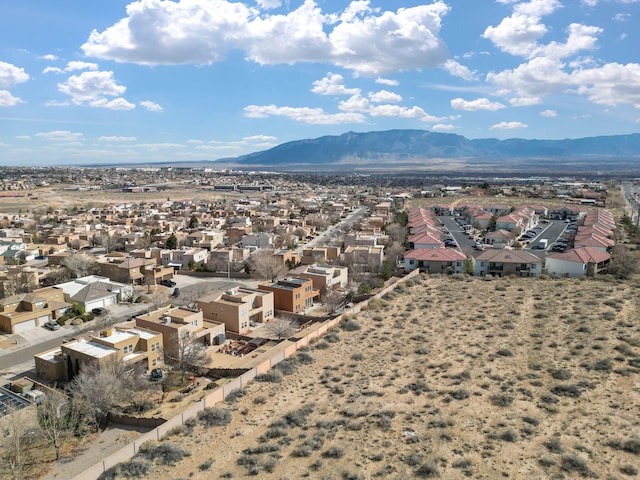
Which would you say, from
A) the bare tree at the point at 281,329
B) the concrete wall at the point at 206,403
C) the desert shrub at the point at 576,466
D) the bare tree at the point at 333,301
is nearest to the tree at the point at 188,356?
the concrete wall at the point at 206,403

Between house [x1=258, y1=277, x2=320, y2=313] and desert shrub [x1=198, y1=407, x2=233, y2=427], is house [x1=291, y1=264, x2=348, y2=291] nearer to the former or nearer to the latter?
house [x1=258, y1=277, x2=320, y2=313]

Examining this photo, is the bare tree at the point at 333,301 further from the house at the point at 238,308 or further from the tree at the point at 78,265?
the tree at the point at 78,265

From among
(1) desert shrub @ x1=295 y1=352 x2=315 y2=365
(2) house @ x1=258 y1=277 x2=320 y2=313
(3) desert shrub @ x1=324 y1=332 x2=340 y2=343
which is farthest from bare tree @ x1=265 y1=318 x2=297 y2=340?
(1) desert shrub @ x1=295 y1=352 x2=315 y2=365

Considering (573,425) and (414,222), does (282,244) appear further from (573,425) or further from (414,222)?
(573,425)

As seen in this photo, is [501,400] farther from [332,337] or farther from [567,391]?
[332,337]

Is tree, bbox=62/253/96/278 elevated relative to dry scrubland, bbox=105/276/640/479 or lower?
elevated

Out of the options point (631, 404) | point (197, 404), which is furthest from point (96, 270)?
point (631, 404)
